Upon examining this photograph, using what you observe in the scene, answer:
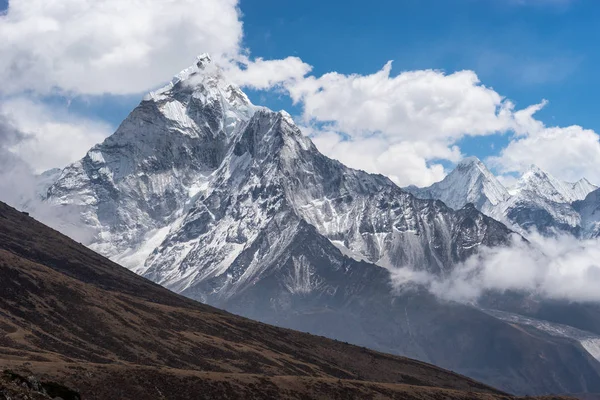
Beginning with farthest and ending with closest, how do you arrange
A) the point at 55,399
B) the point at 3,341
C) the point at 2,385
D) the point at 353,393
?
the point at 353,393
the point at 3,341
the point at 55,399
the point at 2,385

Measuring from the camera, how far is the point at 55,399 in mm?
87438

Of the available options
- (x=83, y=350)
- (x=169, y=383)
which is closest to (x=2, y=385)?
(x=169, y=383)

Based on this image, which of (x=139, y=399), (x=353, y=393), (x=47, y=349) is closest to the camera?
(x=139, y=399)

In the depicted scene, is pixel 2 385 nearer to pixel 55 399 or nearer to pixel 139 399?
pixel 55 399

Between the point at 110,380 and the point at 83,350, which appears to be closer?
the point at 110,380

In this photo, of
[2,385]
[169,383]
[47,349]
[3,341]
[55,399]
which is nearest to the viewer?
[2,385]

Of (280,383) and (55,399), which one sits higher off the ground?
(280,383)

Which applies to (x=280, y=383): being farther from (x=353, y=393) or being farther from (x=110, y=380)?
(x=110, y=380)

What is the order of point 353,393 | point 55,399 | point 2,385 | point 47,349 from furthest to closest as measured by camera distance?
point 353,393, point 47,349, point 55,399, point 2,385

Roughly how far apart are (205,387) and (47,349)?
4541 cm

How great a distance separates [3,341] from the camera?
553 ft

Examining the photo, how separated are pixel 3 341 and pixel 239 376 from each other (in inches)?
2012

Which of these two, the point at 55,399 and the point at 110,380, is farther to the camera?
the point at 110,380

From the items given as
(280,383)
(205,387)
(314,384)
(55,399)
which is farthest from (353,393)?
(55,399)
